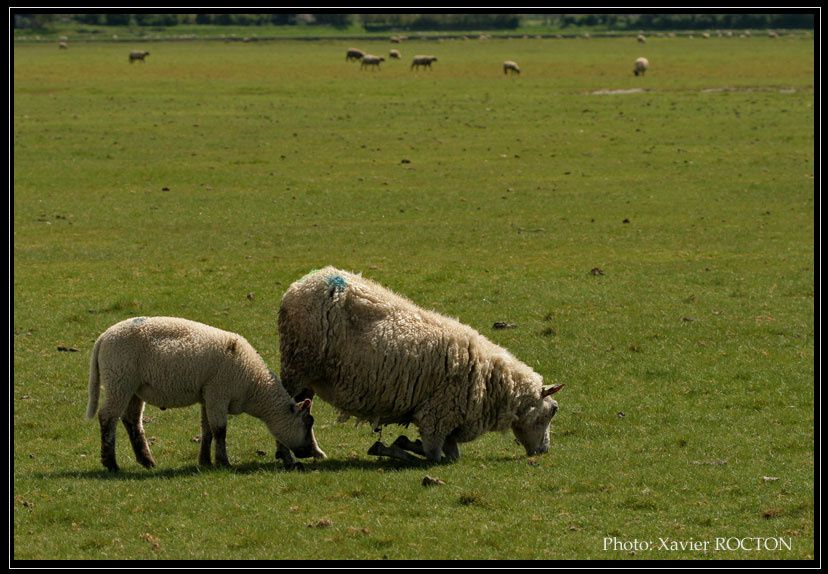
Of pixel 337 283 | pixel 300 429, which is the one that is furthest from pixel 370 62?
pixel 300 429

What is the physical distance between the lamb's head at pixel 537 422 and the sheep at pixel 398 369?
10 millimetres

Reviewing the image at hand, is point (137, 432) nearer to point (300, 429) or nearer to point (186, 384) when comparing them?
point (186, 384)

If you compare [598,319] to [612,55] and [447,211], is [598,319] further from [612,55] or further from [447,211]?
[612,55]

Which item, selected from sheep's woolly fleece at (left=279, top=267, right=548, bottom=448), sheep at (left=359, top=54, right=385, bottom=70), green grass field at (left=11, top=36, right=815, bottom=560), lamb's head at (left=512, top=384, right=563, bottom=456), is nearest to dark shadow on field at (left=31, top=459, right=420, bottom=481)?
green grass field at (left=11, top=36, right=815, bottom=560)

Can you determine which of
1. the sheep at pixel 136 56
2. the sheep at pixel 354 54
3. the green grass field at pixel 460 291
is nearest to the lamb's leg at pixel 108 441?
the green grass field at pixel 460 291

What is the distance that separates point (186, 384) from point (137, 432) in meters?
0.74

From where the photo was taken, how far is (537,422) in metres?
12.3

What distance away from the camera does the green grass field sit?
9.96 meters

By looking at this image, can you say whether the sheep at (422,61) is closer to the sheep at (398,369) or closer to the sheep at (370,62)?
the sheep at (370,62)

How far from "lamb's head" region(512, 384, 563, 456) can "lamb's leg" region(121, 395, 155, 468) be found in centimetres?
374

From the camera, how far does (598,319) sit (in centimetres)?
1786

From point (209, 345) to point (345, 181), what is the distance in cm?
1908

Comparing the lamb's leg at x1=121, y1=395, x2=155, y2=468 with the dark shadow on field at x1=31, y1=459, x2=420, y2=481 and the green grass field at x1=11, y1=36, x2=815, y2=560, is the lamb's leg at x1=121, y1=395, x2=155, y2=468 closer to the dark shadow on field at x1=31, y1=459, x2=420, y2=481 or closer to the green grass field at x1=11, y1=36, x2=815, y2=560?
the dark shadow on field at x1=31, y1=459, x2=420, y2=481
